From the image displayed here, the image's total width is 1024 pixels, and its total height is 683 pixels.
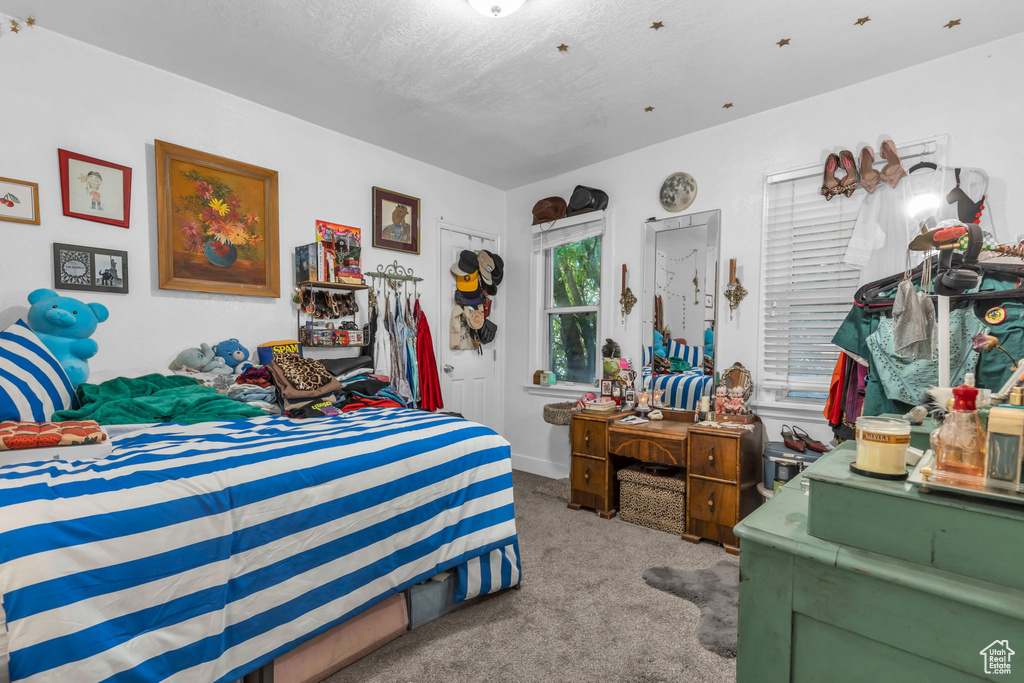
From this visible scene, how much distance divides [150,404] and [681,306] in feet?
10.6

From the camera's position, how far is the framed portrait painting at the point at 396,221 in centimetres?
363

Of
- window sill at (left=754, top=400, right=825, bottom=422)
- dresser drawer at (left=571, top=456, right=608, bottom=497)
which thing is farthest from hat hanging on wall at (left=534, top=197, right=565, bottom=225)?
window sill at (left=754, top=400, right=825, bottom=422)

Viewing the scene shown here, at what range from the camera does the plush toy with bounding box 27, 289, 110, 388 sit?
2082 mm

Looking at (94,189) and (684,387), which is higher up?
(94,189)

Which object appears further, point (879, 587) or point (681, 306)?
point (681, 306)

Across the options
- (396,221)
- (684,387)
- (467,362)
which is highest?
(396,221)

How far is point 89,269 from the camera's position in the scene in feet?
7.72

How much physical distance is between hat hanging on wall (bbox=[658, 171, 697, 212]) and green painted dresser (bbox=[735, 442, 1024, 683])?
2.90 metres

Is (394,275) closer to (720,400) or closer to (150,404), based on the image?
(150,404)

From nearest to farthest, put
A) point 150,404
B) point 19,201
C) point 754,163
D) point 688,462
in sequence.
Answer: point 150,404 → point 19,201 → point 688,462 → point 754,163

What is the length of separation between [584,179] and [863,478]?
3646 millimetres

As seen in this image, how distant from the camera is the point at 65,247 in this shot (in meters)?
2.28

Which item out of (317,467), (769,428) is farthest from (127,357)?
(769,428)

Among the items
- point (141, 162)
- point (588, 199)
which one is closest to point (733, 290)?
point (588, 199)
